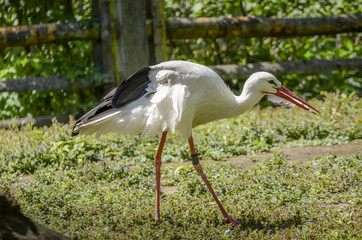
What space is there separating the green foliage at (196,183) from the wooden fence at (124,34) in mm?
877

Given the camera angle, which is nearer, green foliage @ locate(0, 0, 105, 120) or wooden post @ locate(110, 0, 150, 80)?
wooden post @ locate(110, 0, 150, 80)

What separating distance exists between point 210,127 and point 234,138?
0.60 m

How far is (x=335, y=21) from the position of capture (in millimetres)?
8656

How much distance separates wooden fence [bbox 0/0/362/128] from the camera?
7531 millimetres

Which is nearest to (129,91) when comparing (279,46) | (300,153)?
(300,153)

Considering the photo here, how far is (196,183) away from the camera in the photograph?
518 cm

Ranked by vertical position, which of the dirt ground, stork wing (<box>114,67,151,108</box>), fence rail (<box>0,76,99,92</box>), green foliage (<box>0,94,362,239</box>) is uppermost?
stork wing (<box>114,67,151,108</box>)

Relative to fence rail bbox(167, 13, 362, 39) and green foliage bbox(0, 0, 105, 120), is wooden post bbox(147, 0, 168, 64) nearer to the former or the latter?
fence rail bbox(167, 13, 362, 39)

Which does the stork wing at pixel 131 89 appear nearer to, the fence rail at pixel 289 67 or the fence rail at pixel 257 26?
the fence rail at pixel 257 26

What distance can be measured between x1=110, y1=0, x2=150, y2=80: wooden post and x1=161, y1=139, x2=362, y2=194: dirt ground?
214cm

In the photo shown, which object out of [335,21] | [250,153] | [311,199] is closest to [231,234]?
[311,199]

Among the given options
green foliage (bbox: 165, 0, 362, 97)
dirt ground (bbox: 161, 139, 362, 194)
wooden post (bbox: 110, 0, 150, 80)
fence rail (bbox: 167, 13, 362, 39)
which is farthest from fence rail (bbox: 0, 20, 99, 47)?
dirt ground (bbox: 161, 139, 362, 194)

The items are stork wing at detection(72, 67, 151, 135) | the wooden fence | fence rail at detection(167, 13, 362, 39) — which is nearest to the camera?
stork wing at detection(72, 67, 151, 135)

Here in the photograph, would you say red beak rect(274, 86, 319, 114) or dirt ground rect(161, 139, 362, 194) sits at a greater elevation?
red beak rect(274, 86, 319, 114)
